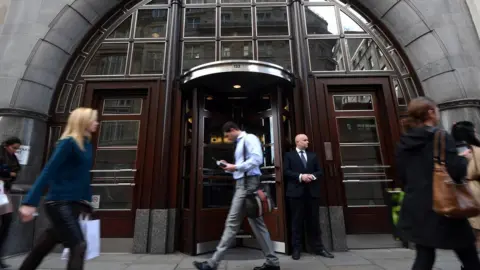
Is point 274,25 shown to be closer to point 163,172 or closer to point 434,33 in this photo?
point 434,33

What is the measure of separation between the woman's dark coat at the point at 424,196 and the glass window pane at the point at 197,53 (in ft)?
15.8

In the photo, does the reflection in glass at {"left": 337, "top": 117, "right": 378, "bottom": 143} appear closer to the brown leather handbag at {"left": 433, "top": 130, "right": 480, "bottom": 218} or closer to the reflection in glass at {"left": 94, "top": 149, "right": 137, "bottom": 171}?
the brown leather handbag at {"left": 433, "top": 130, "right": 480, "bottom": 218}

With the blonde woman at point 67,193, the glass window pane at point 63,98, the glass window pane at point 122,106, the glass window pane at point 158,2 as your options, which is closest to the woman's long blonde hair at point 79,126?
the blonde woman at point 67,193

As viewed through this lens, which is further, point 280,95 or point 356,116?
point 356,116

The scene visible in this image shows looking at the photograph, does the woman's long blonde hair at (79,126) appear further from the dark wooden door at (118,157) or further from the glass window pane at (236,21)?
the glass window pane at (236,21)

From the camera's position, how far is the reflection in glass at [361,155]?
18.7ft

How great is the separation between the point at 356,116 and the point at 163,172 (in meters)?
4.34

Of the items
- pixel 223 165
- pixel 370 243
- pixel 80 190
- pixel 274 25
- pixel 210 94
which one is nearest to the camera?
pixel 80 190

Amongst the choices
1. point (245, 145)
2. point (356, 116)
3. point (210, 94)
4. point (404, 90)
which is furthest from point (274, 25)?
point (245, 145)

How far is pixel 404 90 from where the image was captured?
5.93 metres

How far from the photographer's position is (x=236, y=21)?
658cm

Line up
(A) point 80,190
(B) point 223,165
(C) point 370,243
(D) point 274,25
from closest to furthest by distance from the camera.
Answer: (A) point 80,190, (B) point 223,165, (C) point 370,243, (D) point 274,25

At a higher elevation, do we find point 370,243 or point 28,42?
point 28,42

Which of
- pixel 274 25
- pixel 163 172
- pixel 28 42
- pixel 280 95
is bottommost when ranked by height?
pixel 163 172
